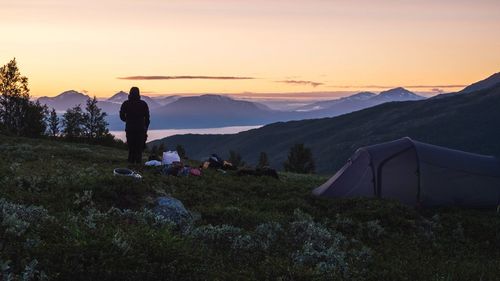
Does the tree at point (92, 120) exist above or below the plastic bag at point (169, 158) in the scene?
above

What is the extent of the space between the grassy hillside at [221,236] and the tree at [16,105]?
214 feet

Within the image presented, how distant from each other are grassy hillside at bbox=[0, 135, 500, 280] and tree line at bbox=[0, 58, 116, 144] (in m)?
60.3

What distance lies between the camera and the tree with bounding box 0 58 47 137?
75.8m

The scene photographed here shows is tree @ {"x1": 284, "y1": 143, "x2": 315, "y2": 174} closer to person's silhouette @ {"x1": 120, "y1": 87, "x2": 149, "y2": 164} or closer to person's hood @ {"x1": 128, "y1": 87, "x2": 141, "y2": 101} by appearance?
person's silhouette @ {"x1": 120, "y1": 87, "x2": 149, "y2": 164}

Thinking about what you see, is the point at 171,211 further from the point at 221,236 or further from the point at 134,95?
the point at 134,95

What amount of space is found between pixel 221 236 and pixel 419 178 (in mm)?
A: 9272

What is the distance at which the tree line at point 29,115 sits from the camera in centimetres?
7531

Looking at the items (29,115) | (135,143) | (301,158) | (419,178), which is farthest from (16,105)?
(419,178)

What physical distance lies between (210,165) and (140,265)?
1700 centimetres

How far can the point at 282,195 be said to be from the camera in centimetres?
1741

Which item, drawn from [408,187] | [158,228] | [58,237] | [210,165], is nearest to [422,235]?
[408,187]

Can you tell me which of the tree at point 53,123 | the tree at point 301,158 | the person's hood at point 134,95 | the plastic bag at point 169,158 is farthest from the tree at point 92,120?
the person's hood at point 134,95

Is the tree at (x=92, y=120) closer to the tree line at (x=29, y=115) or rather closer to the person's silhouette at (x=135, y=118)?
the tree line at (x=29, y=115)

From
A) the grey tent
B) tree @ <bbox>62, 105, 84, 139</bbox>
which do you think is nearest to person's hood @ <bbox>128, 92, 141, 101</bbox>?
the grey tent
